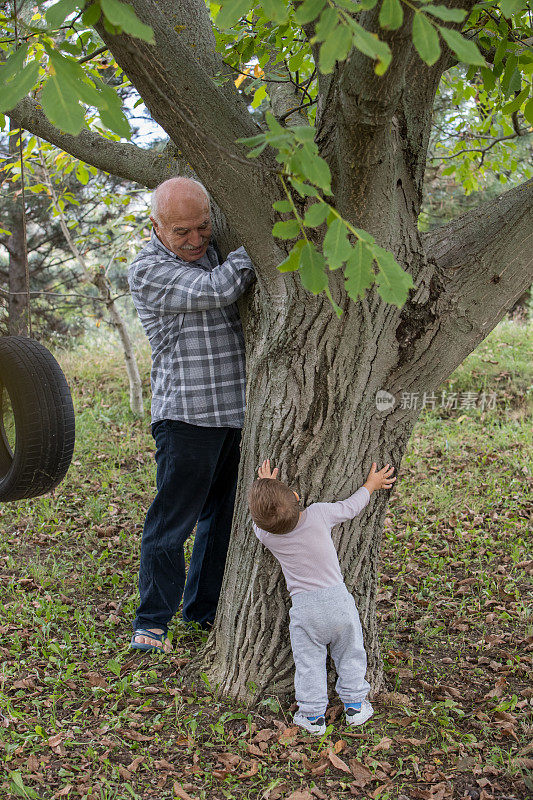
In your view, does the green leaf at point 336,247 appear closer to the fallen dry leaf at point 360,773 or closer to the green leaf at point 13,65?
the green leaf at point 13,65

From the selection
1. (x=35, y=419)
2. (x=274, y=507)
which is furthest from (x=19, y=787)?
(x=35, y=419)

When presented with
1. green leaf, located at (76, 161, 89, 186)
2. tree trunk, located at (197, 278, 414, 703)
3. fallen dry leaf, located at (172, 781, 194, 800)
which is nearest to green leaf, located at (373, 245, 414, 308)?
tree trunk, located at (197, 278, 414, 703)

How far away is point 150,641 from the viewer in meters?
3.76

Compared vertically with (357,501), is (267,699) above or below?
below

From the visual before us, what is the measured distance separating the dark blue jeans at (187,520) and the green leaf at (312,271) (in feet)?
5.55

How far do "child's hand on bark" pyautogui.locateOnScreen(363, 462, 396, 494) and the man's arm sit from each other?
105 cm

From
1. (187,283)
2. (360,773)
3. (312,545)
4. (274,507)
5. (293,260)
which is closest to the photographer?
(293,260)

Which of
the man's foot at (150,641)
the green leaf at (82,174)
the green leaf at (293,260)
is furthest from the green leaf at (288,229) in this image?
the green leaf at (82,174)

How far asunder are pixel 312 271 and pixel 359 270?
0.19m

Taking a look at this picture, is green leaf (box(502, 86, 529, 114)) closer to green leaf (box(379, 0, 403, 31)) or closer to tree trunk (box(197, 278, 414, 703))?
tree trunk (box(197, 278, 414, 703))

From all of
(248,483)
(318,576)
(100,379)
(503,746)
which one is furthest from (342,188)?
(100,379)

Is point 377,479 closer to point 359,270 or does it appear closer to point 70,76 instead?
point 359,270

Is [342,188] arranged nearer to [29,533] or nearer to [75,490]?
[29,533]

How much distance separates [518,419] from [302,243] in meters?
7.30
